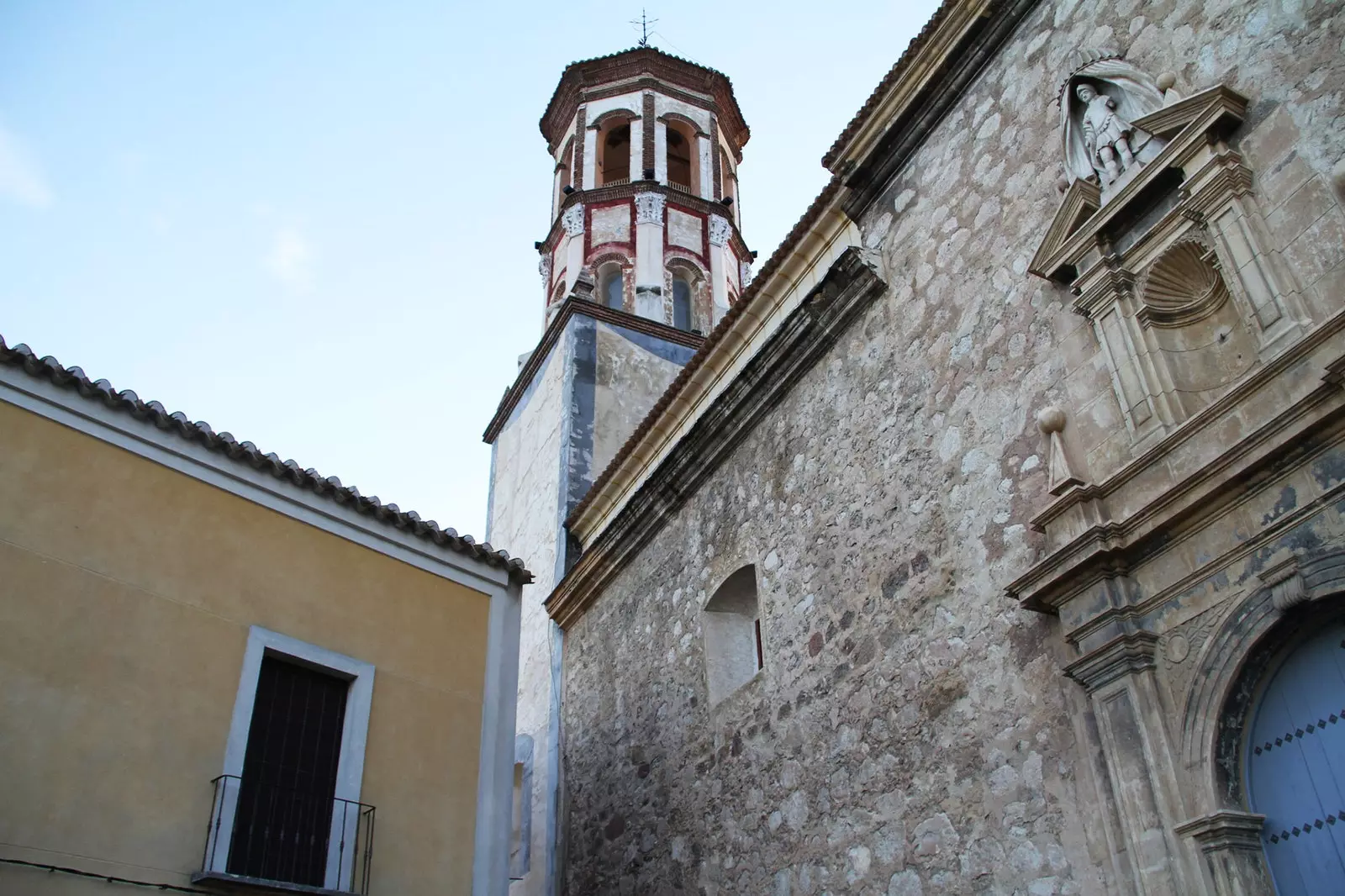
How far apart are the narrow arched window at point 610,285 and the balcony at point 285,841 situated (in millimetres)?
9699

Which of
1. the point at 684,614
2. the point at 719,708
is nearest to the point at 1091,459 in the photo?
the point at 719,708

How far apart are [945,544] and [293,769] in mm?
3912

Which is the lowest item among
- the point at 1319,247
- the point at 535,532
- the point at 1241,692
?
the point at 1241,692

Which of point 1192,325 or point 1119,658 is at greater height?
point 1192,325

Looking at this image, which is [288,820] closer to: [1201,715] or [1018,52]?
[1201,715]

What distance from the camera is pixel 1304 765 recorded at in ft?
13.9

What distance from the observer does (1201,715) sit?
4461 millimetres

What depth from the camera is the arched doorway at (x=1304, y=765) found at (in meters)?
4.11

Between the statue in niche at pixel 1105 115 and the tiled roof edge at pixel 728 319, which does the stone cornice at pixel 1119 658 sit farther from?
the tiled roof edge at pixel 728 319

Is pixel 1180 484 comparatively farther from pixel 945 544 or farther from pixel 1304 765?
pixel 945 544

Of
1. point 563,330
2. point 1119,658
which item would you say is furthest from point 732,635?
point 563,330

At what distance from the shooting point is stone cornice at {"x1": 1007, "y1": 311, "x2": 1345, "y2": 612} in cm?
424

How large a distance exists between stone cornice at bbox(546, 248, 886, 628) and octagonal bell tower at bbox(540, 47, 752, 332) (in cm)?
486

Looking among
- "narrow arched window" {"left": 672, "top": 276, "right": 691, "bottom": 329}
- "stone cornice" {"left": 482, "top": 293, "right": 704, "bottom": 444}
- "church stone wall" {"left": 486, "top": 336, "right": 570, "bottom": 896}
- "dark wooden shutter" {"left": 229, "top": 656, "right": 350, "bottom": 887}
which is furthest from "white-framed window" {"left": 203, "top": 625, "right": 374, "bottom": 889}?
"narrow arched window" {"left": 672, "top": 276, "right": 691, "bottom": 329}
